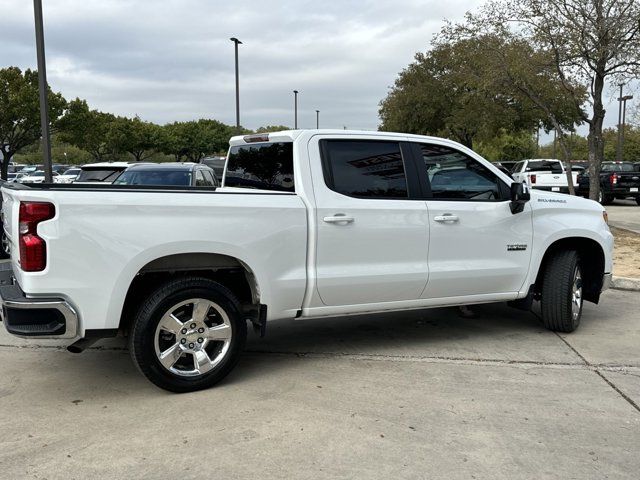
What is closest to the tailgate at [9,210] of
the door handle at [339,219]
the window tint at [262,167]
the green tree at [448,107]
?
the window tint at [262,167]

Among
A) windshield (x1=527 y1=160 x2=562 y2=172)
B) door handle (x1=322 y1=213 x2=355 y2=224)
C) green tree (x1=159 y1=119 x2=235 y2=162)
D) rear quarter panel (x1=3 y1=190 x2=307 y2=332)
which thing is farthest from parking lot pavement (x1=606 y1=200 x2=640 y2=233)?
green tree (x1=159 y1=119 x2=235 y2=162)

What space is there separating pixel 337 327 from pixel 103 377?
95.6 inches

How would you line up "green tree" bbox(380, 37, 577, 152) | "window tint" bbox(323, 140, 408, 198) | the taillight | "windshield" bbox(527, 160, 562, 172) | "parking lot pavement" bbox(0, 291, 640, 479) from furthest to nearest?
1. "green tree" bbox(380, 37, 577, 152)
2. "windshield" bbox(527, 160, 562, 172)
3. "window tint" bbox(323, 140, 408, 198)
4. the taillight
5. "parking lot pavement" bbox(0, 291, 640, 479)

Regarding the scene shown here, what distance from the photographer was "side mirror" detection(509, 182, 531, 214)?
5.33 m

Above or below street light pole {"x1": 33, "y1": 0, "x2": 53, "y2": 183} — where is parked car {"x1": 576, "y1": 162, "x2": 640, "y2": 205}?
below

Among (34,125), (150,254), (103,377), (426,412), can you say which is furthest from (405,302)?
(34,125)

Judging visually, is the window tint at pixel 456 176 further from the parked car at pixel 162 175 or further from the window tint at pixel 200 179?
the window tint at pixel 200 179

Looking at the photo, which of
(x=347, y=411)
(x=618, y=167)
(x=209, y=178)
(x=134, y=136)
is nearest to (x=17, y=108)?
(x=209, y=178)

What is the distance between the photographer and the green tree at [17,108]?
991 inches

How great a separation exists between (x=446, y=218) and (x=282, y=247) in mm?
1525

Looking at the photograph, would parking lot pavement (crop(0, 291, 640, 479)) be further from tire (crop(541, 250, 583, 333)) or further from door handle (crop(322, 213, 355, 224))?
door handle (crop(322, 213, 355, 224))

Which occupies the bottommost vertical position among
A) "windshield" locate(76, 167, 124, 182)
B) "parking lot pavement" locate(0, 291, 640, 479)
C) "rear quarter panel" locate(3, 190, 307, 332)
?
"parking lot pavement" locate(0, 291, 640, 479)

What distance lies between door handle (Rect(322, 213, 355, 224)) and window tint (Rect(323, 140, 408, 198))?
211 millimetres

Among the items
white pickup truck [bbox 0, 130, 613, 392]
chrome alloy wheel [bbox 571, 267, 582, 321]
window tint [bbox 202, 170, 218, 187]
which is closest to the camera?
white pickup truck [bbox 0, 130, 613, 392]
